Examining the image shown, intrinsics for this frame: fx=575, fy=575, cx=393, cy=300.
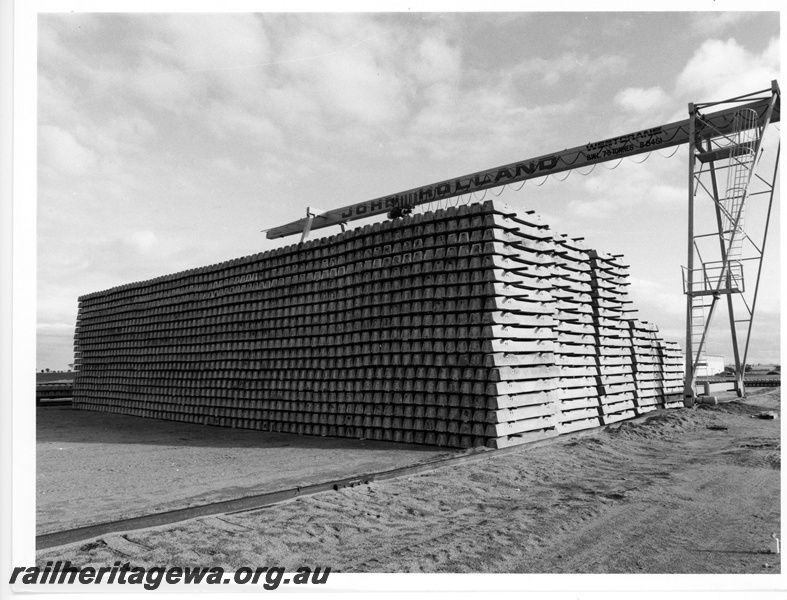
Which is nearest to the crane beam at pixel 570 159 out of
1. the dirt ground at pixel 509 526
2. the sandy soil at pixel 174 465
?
the sandy soil at pixel 174 465

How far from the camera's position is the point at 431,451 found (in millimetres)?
9000

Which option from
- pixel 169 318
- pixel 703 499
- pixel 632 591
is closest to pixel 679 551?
pixel 632 591

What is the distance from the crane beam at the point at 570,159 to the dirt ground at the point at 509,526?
8870 millimetres

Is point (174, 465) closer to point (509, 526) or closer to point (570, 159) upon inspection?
point (509, 526)

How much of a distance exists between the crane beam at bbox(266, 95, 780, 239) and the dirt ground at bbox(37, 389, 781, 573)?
8.87m

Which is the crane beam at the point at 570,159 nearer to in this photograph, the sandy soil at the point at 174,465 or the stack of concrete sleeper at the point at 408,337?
the stack of concrete sleeper at the point at 408,337

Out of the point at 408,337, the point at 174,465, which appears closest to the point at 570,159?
the point at 408,337

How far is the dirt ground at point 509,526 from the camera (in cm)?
422

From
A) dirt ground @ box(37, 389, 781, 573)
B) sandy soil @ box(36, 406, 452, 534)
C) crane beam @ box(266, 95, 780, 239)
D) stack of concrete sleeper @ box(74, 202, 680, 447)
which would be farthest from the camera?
crane beam @ box(266, 95, 780, 239)

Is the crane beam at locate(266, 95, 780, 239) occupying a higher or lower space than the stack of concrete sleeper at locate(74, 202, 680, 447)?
higher

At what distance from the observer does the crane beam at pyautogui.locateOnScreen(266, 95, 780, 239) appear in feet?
45.8

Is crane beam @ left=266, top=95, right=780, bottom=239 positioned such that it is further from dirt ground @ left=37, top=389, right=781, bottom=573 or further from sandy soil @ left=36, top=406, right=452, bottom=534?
dirt ground @ left=37, top=389, right=781, bottom=573

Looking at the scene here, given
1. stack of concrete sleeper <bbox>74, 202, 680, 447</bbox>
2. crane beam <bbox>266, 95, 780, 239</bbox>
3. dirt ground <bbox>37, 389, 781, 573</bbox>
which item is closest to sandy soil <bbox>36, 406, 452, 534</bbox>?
stack of concrete sleeper <bbox>74, 202, 680, 447</bbox>

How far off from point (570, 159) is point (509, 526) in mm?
11816
